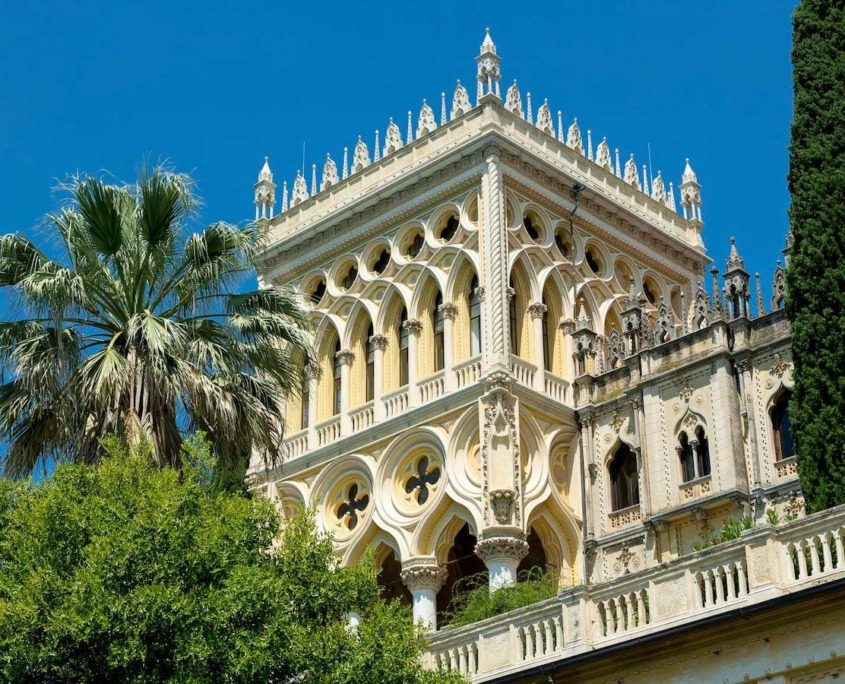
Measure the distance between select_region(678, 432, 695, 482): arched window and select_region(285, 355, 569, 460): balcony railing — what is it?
3.63 m

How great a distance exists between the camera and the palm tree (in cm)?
2231

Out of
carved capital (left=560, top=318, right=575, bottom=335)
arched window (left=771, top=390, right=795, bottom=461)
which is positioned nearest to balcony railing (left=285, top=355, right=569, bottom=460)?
carved capital (left=560, top=318, right=575, bottom=335)

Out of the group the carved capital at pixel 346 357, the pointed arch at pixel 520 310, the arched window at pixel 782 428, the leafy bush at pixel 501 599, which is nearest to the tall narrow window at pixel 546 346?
the pointed arch at pixel 520 310

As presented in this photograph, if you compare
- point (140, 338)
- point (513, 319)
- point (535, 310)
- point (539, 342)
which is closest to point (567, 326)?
point (535, 310)

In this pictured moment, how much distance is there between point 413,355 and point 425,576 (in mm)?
5278

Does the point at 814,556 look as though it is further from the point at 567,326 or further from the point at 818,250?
the point at 567,326

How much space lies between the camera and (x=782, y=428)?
3472 centimetres

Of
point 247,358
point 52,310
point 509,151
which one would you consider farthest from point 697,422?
point 52,310

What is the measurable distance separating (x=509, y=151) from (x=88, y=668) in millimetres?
22794

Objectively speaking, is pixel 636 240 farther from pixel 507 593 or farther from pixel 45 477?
pixel 45 477

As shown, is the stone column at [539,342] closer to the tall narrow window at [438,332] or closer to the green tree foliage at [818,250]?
the tall narrow window at [438,332]

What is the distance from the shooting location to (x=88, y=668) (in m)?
18.3

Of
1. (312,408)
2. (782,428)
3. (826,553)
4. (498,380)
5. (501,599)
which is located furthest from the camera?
(312,408)

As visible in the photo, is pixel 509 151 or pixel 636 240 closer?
pixel 509 151
